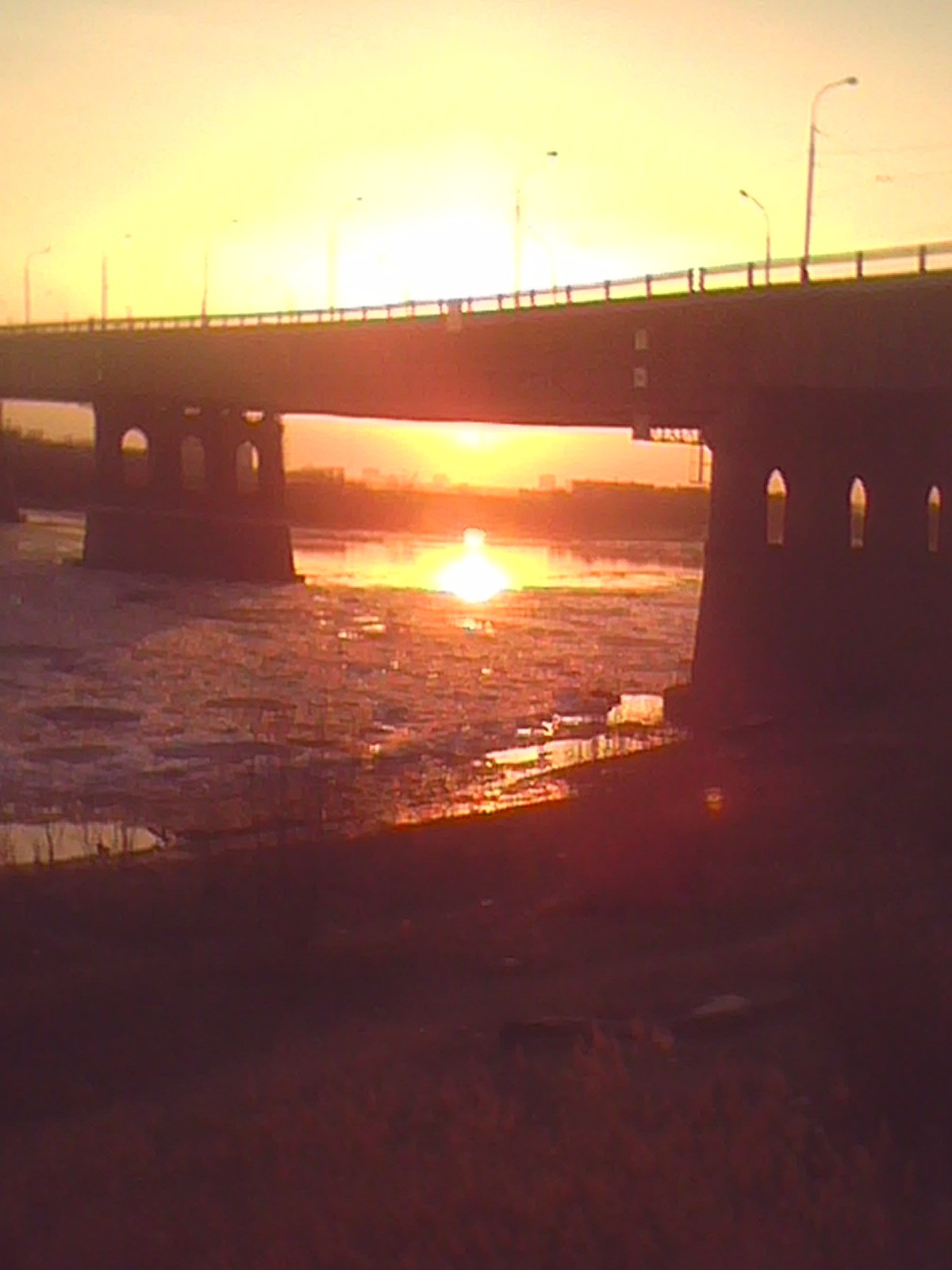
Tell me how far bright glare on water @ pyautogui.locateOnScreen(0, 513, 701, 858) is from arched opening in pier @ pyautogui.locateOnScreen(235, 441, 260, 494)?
619 centimetres

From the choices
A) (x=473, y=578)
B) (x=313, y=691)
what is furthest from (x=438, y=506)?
(x=313, y=691)

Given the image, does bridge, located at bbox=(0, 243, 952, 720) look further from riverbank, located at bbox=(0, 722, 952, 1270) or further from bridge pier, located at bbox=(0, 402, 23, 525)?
bridge pier, located at bbox=(0, 402, 23, 525)

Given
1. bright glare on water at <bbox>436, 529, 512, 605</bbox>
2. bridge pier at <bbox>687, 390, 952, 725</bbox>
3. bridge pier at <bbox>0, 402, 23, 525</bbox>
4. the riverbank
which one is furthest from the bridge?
bridge pier at <bbox>0, 402, 23, 525</bbox>

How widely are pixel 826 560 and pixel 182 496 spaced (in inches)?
2049

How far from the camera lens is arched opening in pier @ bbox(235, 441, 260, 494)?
92.9 meters

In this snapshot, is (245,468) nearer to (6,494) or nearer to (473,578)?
(473,578)

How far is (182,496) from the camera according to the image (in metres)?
94.1

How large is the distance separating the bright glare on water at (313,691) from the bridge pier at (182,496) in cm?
284

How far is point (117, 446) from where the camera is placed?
93.2 meters

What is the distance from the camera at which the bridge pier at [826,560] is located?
45875mm

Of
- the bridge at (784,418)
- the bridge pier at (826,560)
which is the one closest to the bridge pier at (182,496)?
the bridge at (784,418)

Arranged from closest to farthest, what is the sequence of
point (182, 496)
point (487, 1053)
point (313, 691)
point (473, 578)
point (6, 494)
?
point (487, 1053) < point (313, 691) < point (182, 496) < point (473, 578) < point (6, 494)

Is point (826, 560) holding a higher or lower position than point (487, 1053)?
higher

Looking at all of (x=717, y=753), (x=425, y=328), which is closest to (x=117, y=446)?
(x=425, y=328)
